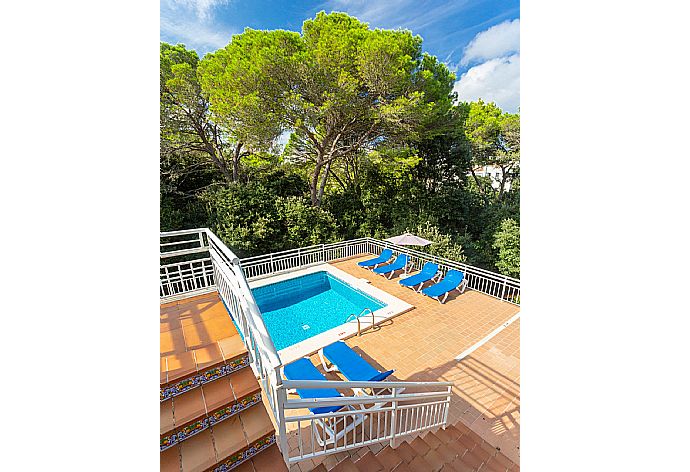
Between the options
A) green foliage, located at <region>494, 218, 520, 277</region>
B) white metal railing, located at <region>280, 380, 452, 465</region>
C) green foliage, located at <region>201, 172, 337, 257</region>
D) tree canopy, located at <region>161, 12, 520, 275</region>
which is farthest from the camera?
green foliage, located at <region>494, 218, 520, 277</region>

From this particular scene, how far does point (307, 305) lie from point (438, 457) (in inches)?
212

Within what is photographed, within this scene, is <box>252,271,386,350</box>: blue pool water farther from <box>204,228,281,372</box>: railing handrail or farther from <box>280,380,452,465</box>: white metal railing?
<box>204,228,281,372</box>: railing handrail

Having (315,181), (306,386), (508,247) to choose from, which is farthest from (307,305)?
(508,247)

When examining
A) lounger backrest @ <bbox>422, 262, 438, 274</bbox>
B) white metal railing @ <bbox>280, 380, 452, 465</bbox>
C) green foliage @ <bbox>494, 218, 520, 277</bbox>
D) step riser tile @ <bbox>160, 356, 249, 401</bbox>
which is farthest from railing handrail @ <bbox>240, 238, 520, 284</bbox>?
step riser tile @ <bbox>160, 356, 249, 401</bbox>

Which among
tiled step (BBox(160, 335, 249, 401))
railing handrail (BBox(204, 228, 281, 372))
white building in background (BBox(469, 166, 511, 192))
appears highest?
white building in background (BBox(469, 166, 511, 192))

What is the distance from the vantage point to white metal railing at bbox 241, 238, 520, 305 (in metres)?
7.00

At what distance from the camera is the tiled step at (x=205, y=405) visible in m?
1.83
